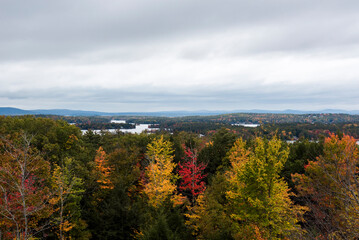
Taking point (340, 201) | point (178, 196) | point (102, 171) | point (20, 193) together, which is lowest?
point (178, 196)

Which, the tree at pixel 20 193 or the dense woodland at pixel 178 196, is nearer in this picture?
the dense woodland at pixel 178 196

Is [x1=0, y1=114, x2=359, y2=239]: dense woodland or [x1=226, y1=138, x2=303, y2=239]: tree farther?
[x1=226, y1=138, x2=303, y2=239]: tree

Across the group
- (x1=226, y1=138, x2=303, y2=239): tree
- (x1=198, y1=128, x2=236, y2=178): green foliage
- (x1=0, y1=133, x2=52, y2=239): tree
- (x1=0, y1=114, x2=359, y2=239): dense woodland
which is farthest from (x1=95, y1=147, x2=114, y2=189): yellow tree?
(x1=226, y1=138, x2=303, y2=239): tree

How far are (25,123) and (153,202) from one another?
75.1 ft

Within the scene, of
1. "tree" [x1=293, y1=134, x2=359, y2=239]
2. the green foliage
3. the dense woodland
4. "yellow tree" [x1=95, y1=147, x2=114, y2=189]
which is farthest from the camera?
the green foliage

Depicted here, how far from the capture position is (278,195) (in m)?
15.2

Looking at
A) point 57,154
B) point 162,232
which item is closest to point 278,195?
point 162,232

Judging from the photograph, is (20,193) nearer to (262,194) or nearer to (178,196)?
(178,196)

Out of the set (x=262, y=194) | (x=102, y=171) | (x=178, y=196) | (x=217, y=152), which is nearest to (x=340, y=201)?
(x=262, y=194)

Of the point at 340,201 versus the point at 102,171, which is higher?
the point at 340,201

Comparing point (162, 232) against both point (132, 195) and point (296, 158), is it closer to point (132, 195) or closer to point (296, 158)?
point (132, 195)

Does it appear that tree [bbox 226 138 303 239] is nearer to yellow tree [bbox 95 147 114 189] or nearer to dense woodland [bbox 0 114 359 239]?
dense woodland [bbox 0 114 359 239]

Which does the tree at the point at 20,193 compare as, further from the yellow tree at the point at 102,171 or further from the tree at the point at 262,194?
the tree at the point at 262,194

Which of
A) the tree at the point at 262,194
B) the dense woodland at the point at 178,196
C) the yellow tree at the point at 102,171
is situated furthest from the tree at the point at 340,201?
the yellow tree at the point at 102,171
